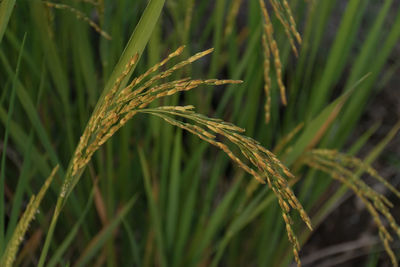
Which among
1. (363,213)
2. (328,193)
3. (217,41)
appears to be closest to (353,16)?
(217,41)

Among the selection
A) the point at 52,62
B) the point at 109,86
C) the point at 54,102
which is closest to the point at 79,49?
the point at 52,62

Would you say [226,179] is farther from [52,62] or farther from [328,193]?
[52,62]

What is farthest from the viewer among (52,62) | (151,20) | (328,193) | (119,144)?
(328,193)

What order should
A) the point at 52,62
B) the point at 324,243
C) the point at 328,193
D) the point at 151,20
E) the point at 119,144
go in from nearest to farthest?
1. the point at 151,20
2. the point at 52,62
3. the point at 119,144
4. the point at 328,193
5. the point at 324,243

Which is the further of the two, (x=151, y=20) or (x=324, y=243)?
(x=324, y=243)

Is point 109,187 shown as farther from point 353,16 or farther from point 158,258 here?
point 353,16

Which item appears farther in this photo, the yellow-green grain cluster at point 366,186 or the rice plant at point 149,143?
the rice plant at point 149,143

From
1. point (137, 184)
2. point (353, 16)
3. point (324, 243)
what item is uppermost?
point (353, 16)

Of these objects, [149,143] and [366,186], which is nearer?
[366,186]

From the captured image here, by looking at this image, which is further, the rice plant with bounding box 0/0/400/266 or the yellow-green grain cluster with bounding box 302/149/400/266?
the rice plant with bounding box 0/0/400/266

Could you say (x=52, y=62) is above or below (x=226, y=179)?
above
